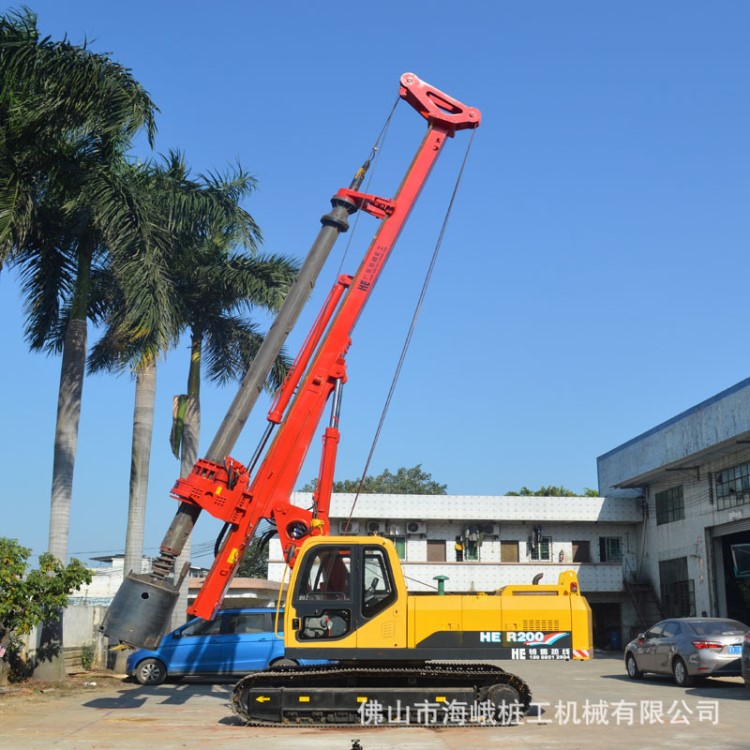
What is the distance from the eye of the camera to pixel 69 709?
15.4 m

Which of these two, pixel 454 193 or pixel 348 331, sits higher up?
pixel 454 193

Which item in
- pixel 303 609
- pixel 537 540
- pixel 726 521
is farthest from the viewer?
pixel 537 540

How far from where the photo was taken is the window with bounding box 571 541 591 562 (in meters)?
41.1

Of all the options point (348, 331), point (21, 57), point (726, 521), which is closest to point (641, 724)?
point (348, 331)

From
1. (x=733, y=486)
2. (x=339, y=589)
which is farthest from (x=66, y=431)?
(x=733, y=486)

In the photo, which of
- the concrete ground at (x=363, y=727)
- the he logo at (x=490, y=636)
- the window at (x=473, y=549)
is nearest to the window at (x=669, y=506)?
the window at (x=473, y=549)

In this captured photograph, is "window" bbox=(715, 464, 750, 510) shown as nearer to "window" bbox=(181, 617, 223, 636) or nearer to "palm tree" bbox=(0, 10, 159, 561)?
"window" bbox=(181, 617, 223, 636)

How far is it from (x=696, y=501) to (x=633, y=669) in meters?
15.5

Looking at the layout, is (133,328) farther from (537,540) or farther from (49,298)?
(537,540)

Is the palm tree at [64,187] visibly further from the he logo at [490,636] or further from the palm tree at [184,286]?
the he logo at [490,636]

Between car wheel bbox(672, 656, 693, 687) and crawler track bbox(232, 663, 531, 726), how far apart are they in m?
7.38

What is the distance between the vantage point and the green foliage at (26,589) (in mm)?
16516

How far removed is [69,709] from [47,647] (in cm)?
424

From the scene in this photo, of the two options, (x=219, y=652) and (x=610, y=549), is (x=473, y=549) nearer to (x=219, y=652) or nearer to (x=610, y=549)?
(x=610, y=549)
